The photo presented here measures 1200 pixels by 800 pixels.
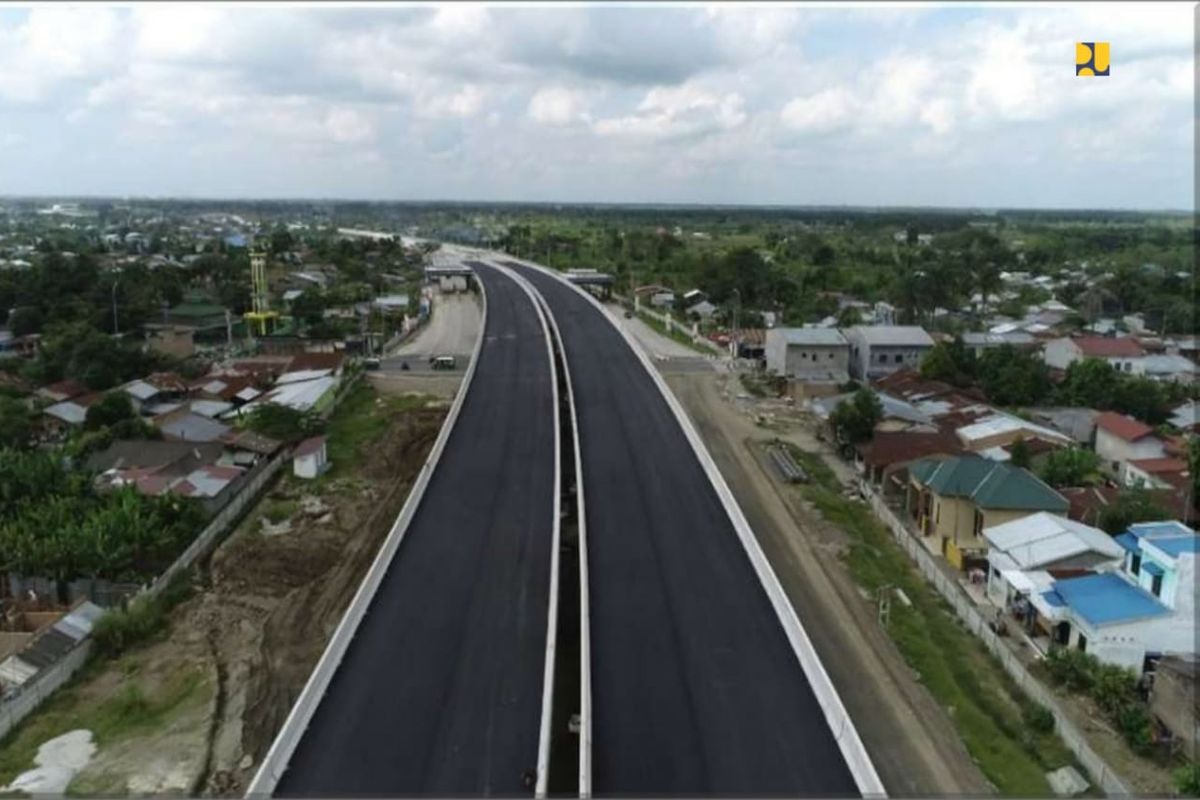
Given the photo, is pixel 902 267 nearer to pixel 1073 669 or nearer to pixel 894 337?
pixel 894 337

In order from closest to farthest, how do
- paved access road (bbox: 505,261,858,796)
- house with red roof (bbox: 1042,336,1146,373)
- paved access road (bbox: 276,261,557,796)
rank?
paved access road (bbox: 276,261,557,796) < paved access road (bbox: 505,261,858,796) < house with red roof (bbox: 1042,336,1146,373)

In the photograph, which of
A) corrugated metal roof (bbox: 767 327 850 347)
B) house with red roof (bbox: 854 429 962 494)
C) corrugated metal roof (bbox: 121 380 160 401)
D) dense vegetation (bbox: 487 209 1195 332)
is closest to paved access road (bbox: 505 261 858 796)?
house with red roof (bbox: 854 429 962 494)

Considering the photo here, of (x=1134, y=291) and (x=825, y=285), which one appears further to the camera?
(x=825, y=285)

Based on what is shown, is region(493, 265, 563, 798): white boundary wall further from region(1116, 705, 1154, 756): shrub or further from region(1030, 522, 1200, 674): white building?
region(1030, 522, 1200, 674): white building

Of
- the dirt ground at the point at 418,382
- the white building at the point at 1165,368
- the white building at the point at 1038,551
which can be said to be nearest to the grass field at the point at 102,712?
the white building at the point at 1038,551

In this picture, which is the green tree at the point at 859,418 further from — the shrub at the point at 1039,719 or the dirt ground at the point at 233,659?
the shrub at the point at 1039,719

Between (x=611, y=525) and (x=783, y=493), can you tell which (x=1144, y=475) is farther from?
(x=611, y=525)

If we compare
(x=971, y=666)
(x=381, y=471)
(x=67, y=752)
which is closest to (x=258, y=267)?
(x=381, y=471)
